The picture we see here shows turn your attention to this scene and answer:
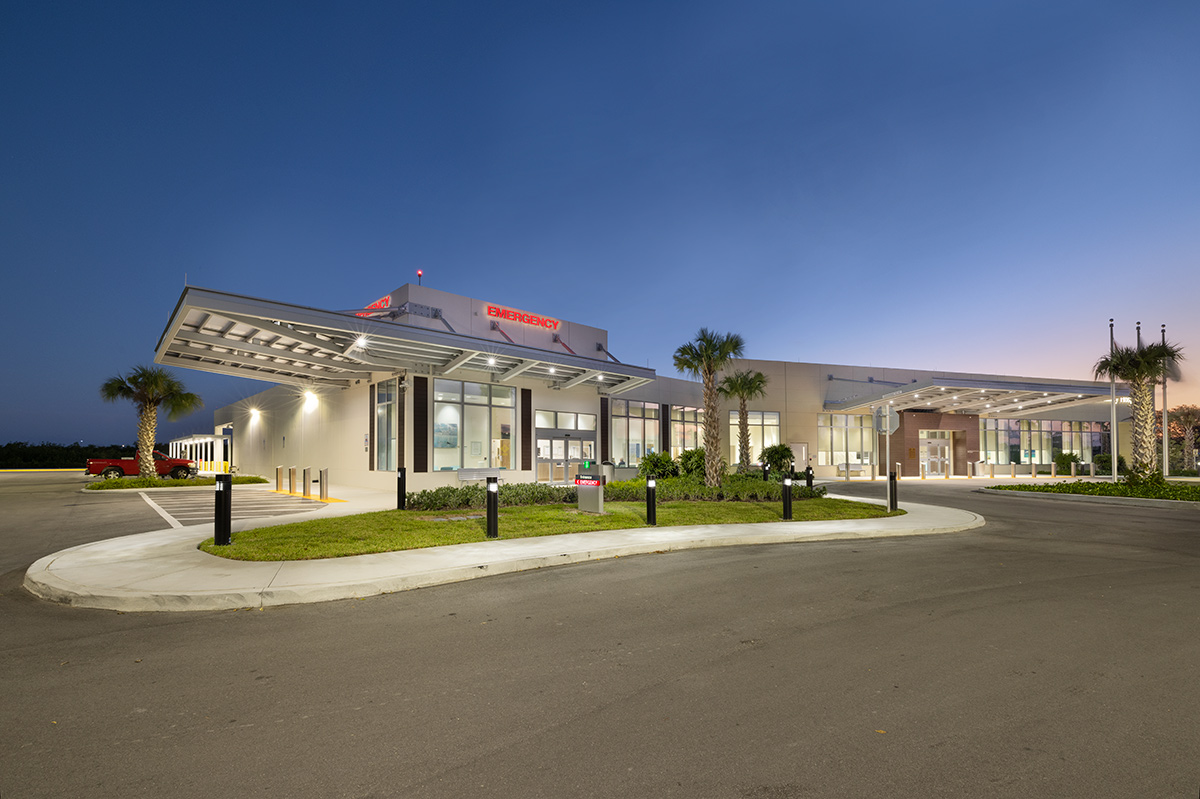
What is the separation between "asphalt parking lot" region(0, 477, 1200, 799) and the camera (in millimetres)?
3314

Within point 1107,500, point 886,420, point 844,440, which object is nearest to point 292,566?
point 886,420

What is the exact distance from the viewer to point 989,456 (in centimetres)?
4762

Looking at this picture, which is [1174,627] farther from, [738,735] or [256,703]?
[256,703]

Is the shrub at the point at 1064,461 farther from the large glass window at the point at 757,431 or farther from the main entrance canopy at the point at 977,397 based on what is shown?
the large glass window at the point at 757,431

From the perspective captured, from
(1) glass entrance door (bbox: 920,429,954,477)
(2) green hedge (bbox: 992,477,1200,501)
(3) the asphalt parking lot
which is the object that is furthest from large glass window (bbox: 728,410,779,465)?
(3) the asphalt parking lot

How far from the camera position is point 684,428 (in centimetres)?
4106

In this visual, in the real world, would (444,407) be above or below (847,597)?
above

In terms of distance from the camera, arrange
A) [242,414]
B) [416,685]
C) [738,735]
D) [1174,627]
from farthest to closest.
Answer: [242,414]
[1174,627]
[416,685]
[738,735]

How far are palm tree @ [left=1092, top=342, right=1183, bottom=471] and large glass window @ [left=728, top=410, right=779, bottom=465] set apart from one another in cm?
Answer: 2020

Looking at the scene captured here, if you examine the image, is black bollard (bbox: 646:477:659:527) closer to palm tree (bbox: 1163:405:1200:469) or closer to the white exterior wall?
the white exterior wall

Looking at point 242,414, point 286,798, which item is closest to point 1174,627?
point 286,798

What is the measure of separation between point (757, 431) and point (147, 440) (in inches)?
1434

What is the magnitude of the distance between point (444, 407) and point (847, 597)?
20505mm

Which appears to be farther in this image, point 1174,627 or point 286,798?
point 1174,627
